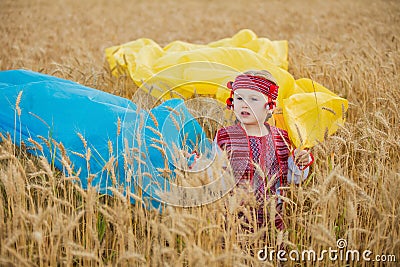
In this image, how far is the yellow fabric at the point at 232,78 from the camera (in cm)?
272

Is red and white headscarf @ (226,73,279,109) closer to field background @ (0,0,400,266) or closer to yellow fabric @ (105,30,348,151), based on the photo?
yellow fabric @ (105,30,348,151)

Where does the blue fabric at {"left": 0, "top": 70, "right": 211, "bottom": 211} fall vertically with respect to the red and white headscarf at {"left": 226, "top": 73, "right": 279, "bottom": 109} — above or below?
below

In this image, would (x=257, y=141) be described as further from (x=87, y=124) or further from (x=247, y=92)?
(x=87, y=124)

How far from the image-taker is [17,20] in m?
8.10

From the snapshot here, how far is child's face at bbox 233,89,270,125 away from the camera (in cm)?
220

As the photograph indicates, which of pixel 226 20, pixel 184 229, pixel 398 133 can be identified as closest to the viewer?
pixel 184 229

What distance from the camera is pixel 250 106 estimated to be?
7.29 ft

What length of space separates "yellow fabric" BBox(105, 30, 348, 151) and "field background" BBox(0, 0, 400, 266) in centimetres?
18

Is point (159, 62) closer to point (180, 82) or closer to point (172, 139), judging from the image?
point (180, 82)

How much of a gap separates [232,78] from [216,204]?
1.29 m

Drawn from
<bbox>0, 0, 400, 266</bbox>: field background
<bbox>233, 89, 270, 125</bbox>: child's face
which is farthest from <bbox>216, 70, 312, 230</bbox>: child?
<bbox>0, 0, 400, 266</bbox>: field background

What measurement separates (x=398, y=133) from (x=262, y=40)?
183cm

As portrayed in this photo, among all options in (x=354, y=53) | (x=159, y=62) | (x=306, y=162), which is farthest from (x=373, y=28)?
(x=306, y=162)

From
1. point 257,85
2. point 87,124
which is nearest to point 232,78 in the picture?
point 257,85
